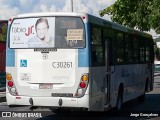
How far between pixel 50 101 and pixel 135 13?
33.6ft

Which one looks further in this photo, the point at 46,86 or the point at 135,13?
the point at 135,13

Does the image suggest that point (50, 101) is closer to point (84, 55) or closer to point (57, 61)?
point (57, 61)

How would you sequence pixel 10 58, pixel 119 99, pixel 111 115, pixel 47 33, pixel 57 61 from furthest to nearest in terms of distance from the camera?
pixel 119 99 < pixel 111 115 < pixel 10 58 < pixel 47 33 < pixel 57 61

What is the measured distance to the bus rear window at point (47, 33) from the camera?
38.4 ft

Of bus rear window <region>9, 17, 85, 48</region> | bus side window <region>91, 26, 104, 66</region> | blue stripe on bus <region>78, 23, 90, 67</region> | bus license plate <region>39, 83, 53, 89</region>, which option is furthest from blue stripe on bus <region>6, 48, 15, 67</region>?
bus side window <region>91, 26, 104, 66</region>

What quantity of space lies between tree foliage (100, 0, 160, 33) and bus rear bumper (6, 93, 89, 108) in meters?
8.61

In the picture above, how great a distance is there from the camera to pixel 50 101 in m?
11.7

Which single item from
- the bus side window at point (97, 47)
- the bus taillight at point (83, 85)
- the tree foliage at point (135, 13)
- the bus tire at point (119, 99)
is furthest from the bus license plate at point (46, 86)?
the tree foliage at point (135, 13)

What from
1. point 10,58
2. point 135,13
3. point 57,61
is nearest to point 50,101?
point 57,61

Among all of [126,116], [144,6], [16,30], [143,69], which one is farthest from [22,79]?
[144,6]

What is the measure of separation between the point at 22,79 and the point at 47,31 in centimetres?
144

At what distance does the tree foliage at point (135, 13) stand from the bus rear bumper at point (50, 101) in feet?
28.3

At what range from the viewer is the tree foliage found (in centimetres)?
1973

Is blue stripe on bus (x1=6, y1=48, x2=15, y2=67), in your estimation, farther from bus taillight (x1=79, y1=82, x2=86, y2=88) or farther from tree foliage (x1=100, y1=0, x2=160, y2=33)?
tree foliage (x1=100, y1=0, x2=160, y2=33)
